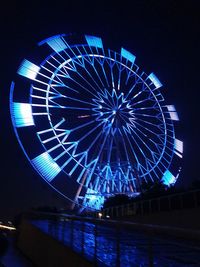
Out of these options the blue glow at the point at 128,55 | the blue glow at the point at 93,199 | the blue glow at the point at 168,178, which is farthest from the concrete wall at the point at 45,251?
the blue glow at the point at 128,55

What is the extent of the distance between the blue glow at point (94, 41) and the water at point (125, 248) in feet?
63.1

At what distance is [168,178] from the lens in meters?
26.8

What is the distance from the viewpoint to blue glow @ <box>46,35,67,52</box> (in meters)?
21.9

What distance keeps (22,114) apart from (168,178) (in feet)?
42.5

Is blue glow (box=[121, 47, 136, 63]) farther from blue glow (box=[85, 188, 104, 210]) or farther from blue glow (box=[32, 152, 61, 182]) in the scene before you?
blue glow (box=[32, 152, 61, 182])

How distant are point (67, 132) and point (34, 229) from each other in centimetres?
1322

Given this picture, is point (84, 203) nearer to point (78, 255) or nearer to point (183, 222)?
point (183, 222)

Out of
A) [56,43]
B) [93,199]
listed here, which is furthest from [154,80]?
[93,199]

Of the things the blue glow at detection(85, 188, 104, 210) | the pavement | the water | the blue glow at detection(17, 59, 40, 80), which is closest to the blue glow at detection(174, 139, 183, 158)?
the blue glow at detection(85, 188, 104, 210)

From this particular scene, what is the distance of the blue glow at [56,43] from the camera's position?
21.9m

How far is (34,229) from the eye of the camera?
9055 mm

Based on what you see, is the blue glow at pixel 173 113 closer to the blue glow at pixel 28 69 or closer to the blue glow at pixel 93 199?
the blue glow at pixel 93 199

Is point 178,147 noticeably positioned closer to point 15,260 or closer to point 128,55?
point 128,55

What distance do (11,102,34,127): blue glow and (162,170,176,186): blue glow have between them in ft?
38.9
